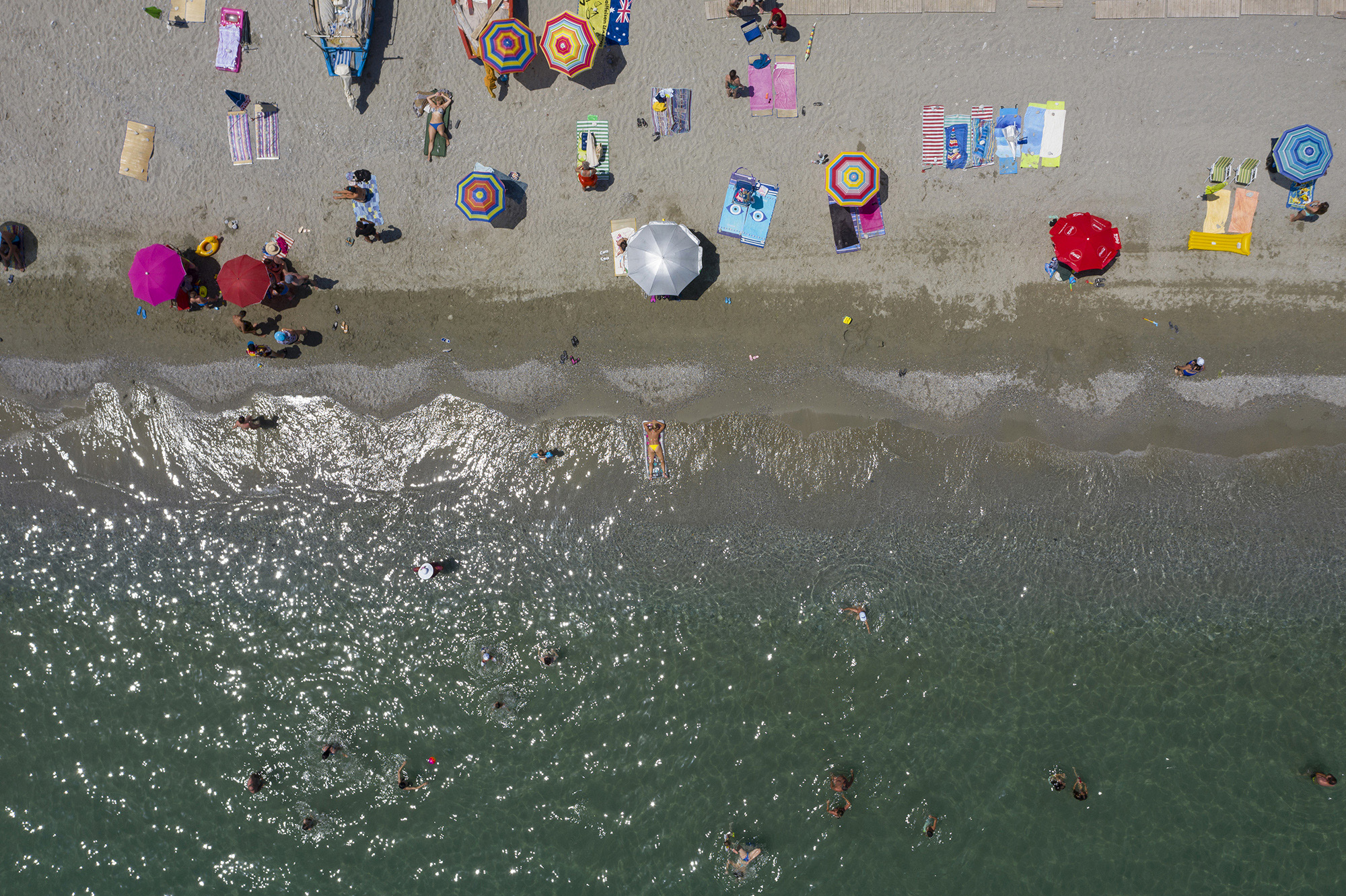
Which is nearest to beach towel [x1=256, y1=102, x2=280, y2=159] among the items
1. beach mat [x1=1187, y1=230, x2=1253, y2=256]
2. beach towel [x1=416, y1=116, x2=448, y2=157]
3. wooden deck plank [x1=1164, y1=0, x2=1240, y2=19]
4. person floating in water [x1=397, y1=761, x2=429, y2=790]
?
beach towel [x1=416, y1=116, x2=448, y2=157]

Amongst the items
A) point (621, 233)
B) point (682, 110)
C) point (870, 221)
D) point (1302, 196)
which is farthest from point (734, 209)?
point (1302, 196)

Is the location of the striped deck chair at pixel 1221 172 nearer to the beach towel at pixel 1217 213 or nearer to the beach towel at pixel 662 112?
the beach towel at pixel 1217 213

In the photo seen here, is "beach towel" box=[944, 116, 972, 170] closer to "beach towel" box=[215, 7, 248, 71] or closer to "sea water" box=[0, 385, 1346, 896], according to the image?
"sea water" box=[0, 385, 1346, 896]

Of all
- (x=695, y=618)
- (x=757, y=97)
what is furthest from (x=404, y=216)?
(x=695, y=618)

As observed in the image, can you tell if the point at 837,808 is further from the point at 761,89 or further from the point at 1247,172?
the point at 1247,172

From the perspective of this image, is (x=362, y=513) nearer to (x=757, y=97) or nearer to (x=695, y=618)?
(x=695, y=618)

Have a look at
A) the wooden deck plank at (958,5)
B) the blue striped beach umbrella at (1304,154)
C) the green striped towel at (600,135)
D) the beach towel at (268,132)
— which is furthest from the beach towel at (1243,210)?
the beach towel at (268,132)
